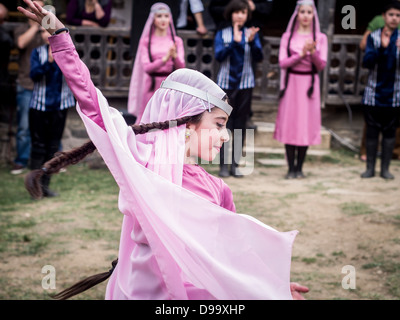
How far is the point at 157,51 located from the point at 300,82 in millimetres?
1805

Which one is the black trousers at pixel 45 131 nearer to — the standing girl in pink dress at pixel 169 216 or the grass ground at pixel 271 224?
the grass ground at pixel 271 224

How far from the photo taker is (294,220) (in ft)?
20.4

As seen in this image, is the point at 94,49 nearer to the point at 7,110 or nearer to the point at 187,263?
the point at 7,110

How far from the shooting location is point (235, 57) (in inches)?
299

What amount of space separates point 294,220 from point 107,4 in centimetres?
466

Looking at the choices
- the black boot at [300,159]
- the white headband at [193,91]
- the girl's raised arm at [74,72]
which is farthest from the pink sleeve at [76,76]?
the black boot at [300,159]

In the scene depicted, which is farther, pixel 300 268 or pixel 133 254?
pixel 300 268

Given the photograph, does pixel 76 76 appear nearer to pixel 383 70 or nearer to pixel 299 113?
pixel 299 113

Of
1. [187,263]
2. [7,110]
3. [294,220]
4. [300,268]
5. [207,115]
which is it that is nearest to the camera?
[187,263]

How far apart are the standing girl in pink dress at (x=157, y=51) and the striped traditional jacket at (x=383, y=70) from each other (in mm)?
2294

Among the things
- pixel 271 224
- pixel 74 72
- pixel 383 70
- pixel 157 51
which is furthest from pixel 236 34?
pixel 74 72

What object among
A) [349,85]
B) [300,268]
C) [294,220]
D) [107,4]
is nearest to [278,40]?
[349,85]

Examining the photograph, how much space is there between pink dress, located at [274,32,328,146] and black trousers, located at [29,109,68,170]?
2.71m

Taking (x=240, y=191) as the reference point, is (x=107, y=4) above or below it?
above
